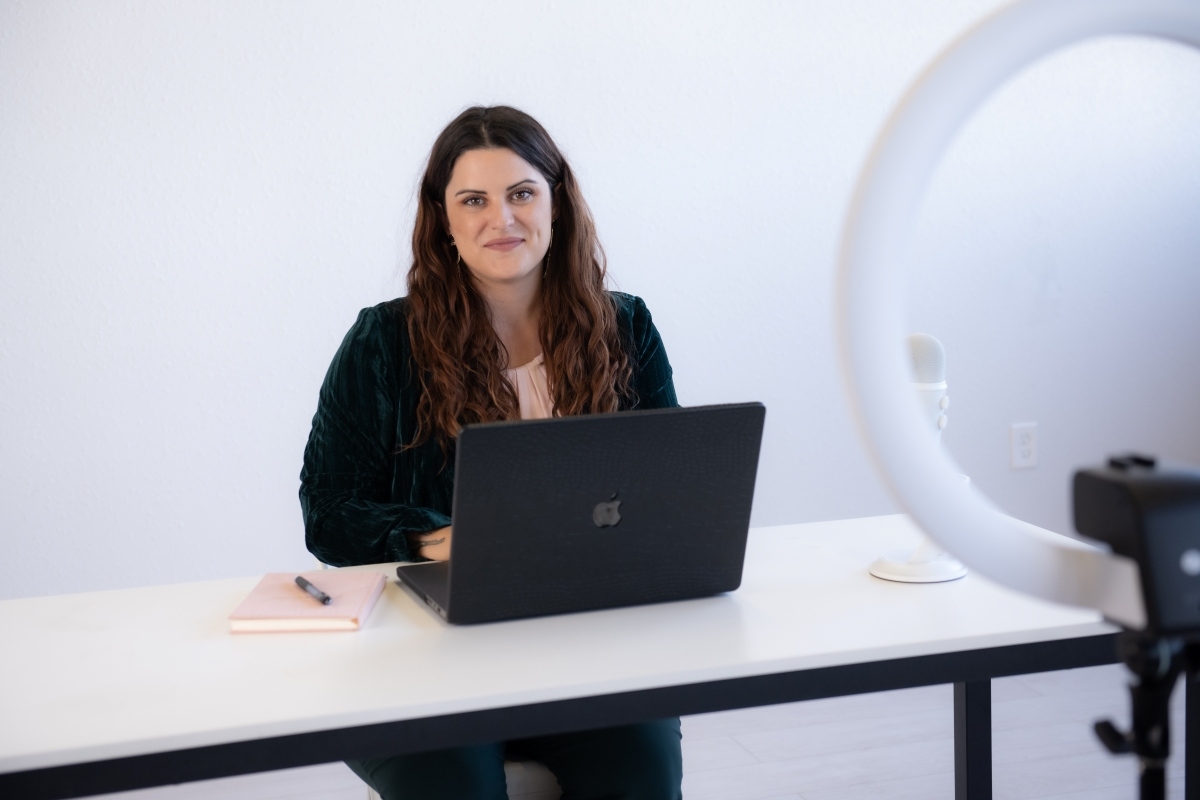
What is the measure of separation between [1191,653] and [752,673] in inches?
22.6

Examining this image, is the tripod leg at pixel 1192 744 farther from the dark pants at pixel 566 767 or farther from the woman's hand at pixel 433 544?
the woman's hand at pixel 433 544

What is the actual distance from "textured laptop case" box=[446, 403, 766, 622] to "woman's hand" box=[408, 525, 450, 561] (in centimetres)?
26

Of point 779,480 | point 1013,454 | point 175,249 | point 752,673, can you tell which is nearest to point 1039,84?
point 1013,454

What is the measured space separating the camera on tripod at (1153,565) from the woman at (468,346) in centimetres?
107

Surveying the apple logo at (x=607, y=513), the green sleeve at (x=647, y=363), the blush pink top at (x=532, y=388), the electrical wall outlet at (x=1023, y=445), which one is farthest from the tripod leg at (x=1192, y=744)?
the electrical wall outlet at (x=1023, y=445)

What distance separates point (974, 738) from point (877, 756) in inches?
33.5

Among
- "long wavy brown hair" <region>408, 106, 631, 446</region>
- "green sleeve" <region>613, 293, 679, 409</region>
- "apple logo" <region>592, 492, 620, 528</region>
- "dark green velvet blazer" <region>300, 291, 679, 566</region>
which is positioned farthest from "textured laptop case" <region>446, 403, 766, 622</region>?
"green sleeve" <region>613, 293, 679, 409</region>

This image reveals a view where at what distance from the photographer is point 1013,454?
3.21 meters

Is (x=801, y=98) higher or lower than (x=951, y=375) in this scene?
higher

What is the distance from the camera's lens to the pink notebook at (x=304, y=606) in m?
1.13

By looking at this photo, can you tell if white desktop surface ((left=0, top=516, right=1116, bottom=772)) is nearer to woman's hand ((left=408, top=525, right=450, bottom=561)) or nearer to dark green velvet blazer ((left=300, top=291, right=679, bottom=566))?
woman's hand ((left=408, top=525, right=450, bottom=561))

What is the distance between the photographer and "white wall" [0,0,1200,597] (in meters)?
2.53

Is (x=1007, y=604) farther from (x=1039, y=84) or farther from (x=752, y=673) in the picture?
(x=1039, y=84)

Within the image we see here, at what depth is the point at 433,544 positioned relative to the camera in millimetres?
1375
